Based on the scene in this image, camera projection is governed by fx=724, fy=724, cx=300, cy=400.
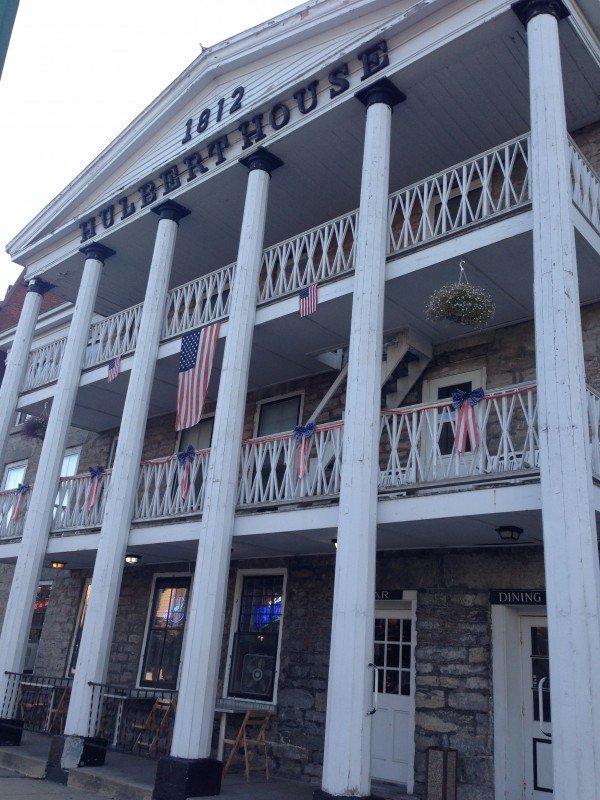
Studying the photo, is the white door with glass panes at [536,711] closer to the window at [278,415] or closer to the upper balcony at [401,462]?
the upper balcony at [401,462]

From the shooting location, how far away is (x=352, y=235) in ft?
39.5

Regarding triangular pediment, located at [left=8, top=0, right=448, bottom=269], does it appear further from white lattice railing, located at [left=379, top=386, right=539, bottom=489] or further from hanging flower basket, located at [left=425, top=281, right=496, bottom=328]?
white lattice railing, located at [left=379, top=386, right=539, bottom=489]

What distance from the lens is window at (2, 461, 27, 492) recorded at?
61.0ft

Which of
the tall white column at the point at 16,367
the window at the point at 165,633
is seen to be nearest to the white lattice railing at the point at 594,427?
the window at the point at 165,633

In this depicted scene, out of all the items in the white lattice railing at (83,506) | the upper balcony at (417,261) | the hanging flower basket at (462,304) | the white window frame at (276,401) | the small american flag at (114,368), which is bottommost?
the white lattice railing at (83,506)

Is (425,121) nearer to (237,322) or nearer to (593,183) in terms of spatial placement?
(593,183)

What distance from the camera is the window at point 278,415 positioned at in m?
12.3

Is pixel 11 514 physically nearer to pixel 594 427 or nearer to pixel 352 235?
pixel 352 235

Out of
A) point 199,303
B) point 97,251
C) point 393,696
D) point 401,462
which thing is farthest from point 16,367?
point 393,696

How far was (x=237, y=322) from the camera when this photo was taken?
9.98 metres

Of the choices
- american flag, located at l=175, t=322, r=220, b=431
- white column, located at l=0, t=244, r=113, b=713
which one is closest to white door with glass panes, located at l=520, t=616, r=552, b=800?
american flag, located at l=175, t=322, r=220, b=431

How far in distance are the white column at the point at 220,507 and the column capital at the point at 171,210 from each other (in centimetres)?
184

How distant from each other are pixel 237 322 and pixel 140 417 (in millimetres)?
2349

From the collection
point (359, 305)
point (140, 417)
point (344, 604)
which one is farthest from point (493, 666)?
point (140, 417)
